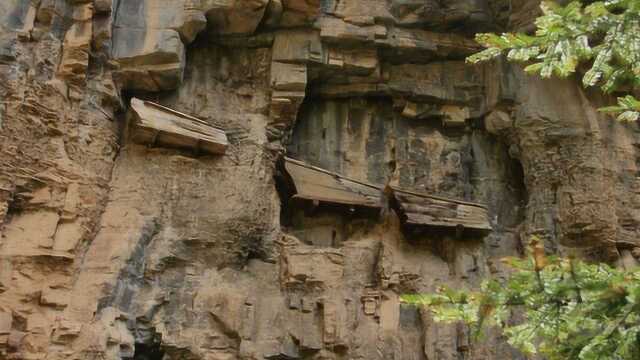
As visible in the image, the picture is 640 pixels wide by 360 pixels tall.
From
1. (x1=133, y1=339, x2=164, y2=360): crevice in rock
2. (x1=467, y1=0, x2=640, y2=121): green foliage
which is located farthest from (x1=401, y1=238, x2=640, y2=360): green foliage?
(x1=133, y1=339, x2=164, y2=360): crevice in rock

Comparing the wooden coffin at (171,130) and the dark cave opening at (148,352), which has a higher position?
the wooden coffin at (171,130)

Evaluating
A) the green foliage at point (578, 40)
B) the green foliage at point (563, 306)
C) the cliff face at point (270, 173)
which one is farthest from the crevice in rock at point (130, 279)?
the green foliage at point (578, 40)

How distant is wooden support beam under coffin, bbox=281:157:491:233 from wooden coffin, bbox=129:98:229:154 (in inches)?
51.7

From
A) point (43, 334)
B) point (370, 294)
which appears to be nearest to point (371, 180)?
point (370, 294)

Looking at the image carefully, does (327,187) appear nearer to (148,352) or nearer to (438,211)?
(438,211)

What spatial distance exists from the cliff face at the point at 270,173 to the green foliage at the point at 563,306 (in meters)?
6.14

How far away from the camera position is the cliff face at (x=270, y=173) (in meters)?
9.06

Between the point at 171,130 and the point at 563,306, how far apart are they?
756cm

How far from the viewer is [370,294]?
10.7m

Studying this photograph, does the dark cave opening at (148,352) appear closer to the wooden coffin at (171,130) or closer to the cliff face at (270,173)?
the cliff face at (270,173)

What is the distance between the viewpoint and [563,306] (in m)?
3.65

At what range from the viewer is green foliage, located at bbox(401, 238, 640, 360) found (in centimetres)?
349

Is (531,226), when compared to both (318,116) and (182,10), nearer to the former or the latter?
(318,116)

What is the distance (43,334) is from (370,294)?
15.8 ft
